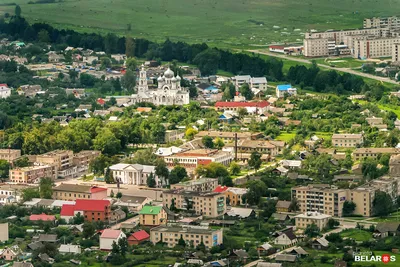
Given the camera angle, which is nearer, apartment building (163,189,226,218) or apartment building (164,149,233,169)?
apartment building (163,189,226,218)

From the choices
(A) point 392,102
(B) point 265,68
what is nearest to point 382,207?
(A) point 392,102

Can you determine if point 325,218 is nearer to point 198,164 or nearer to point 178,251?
point 178,251

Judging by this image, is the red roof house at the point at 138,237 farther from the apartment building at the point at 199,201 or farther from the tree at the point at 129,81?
the tree at the point at 129,81

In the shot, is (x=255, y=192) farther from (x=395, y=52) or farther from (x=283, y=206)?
(x=395, y=52)

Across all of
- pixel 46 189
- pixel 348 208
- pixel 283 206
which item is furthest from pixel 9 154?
pixel 348 208

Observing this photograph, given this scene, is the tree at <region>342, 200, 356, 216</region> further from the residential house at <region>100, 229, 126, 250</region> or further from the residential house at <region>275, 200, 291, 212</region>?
the residential house at <region>100, 229, 126, 250</region>

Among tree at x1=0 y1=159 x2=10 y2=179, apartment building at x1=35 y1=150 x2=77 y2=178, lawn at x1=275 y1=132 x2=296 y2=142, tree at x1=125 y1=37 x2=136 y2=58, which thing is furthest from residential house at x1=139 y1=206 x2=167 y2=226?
tree at x1=125 y1=37 x2=136 y2=58

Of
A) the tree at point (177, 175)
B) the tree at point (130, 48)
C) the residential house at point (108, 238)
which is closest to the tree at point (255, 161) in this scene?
the tree at point (177, 175)
